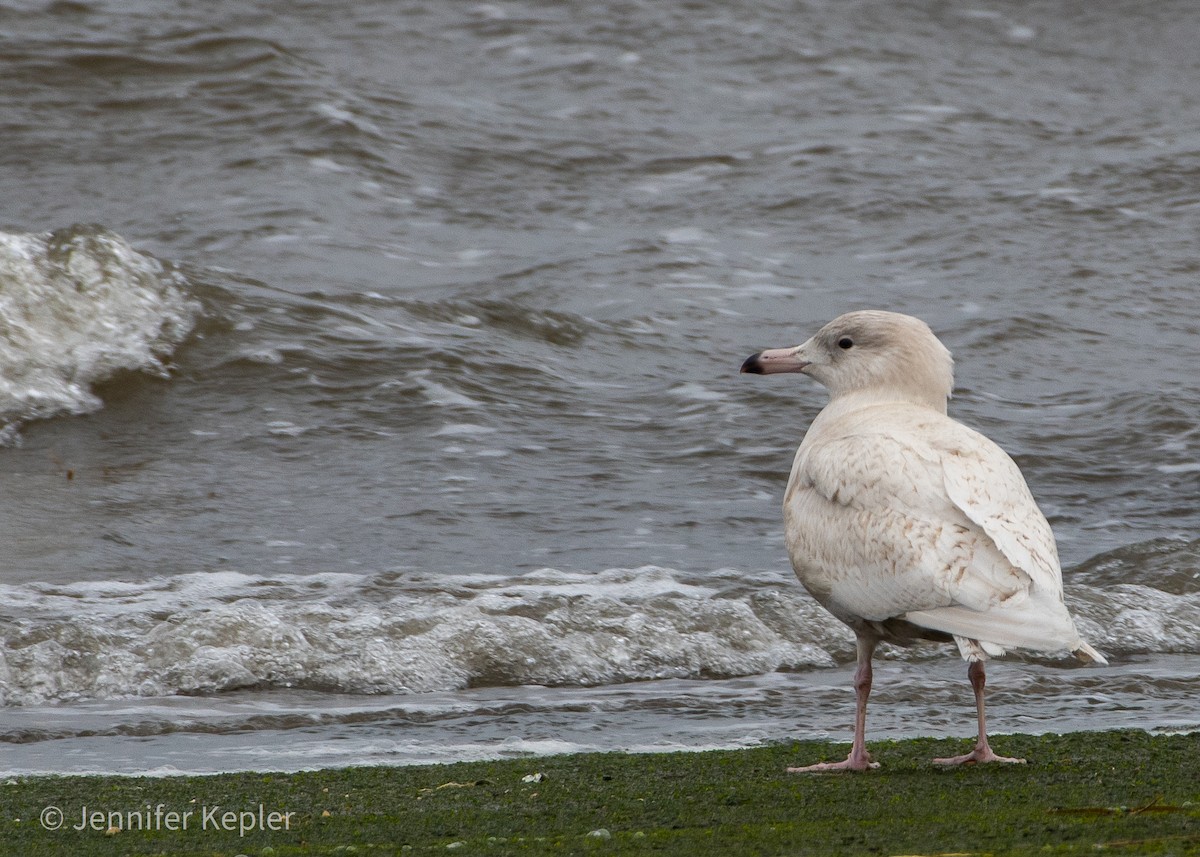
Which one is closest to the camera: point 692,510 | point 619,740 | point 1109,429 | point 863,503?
point 863,503

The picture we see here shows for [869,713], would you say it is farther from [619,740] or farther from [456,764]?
[456,764]

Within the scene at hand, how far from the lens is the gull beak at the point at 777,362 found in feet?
17.6

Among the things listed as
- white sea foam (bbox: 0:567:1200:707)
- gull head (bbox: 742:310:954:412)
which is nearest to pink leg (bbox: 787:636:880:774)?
gull head (bbox: 742:310:954:412)

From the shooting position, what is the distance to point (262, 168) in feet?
40.9

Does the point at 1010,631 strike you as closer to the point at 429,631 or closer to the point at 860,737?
the point at 860,737

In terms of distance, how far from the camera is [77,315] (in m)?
9.51

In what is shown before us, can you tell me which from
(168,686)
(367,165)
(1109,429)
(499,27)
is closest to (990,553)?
(168,686)

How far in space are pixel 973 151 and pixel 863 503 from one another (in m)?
10.0

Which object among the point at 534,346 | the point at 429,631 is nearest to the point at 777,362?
the point at 429,631

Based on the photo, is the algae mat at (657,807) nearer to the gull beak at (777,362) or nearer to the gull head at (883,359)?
the gull head at (883,359)

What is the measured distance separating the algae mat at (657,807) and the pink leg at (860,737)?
2.6 inches

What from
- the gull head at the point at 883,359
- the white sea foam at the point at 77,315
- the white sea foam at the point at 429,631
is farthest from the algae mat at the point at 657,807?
the white sea foam at the point at 77,315
